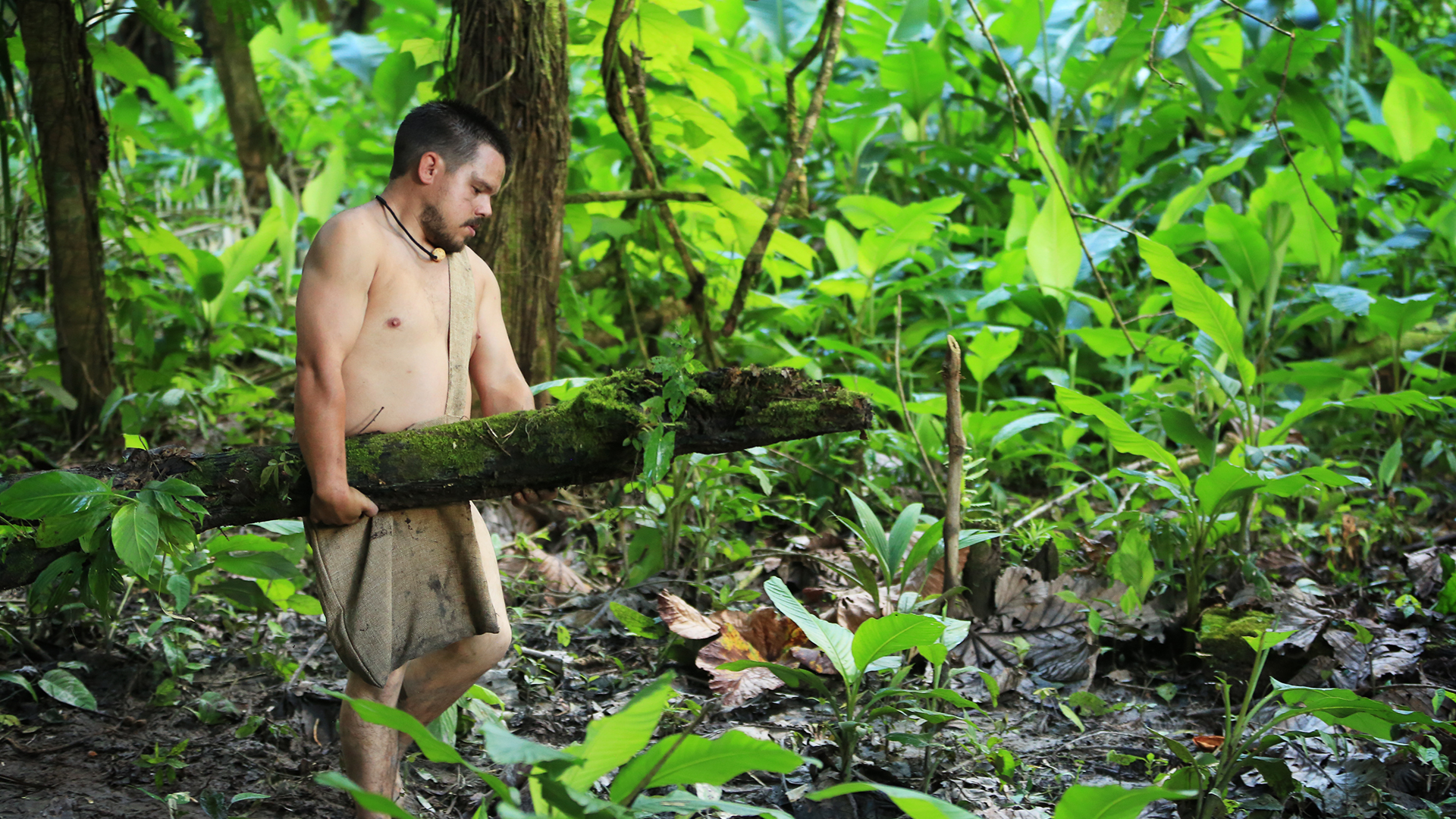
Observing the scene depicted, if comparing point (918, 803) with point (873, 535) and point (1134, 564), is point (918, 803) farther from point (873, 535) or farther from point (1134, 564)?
point (1134, 564)

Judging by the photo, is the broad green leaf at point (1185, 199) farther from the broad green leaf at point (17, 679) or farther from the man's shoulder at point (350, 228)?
the broad green leaf at point (17, 679)

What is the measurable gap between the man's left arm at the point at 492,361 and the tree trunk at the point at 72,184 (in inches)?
82.2

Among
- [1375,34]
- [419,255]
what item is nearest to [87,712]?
[419,255]

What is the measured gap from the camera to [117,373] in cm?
421

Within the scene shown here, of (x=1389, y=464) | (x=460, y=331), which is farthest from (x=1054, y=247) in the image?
(x=460, y=331)

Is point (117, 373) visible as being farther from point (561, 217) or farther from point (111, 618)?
point (561, 217)

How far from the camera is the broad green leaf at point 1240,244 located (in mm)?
3965

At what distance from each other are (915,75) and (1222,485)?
3194mm

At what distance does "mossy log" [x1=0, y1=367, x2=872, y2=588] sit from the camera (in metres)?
1.94

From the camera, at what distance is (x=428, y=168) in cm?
213

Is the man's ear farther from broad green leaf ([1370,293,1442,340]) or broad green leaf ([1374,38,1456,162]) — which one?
broad green leaf ([1374,38,1456,162])

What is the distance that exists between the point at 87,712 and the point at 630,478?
1.59m

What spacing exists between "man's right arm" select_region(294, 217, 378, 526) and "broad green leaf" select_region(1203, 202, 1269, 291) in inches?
127

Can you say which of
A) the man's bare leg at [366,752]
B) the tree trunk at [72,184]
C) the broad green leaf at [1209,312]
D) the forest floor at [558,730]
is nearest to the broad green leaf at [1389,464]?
the broad green leaf at [1209,312]
